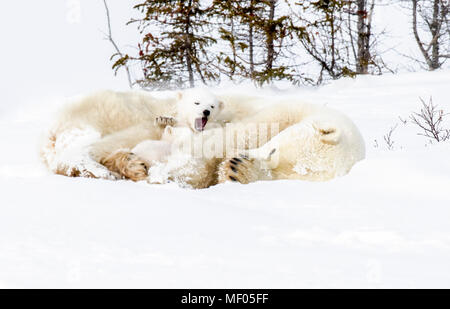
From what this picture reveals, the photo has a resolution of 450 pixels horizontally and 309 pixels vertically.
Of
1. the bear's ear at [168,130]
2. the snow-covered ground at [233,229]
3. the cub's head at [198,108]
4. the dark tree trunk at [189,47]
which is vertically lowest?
the snow-covered ground at [233,229]

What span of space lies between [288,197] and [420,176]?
2.26 feet

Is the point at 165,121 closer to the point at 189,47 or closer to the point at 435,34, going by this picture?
the point at 189,47

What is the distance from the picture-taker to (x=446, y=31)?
14.2m

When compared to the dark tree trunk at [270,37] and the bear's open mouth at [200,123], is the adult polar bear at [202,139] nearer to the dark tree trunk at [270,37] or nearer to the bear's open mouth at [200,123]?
the bear's open mouth at [200,123]

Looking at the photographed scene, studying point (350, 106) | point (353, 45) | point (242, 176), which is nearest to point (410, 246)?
point (242, 176)

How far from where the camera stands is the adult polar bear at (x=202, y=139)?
2.20m

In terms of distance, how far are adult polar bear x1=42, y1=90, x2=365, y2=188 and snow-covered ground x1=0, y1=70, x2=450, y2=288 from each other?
0.08 m

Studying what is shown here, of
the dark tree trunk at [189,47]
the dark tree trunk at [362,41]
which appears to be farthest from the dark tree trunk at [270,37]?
the dark tree trunk at [362,41]

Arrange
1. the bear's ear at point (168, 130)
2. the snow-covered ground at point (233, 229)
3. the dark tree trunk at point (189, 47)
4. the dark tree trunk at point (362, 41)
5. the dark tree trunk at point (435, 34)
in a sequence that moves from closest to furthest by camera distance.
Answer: the snow-covered ground at point (233, 229)
the bear's ear at point (168, 130)
the dark tree trunk at point (189, 47)
the dark tree trunk at point (362, 41)
the dark tree trunk at point (435, 34)

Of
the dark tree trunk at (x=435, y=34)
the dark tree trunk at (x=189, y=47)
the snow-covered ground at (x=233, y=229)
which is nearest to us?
→ the snow-covered ground at (x=233, y=229)

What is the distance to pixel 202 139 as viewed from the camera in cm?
225

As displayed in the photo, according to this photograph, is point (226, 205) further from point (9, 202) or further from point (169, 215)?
point (9, 202)

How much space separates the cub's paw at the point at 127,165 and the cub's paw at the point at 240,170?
344 mm

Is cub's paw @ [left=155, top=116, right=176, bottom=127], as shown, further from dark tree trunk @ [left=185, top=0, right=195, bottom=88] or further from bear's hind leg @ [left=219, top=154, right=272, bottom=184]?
dark tree trunk @ [left=185, top=0, right=195, bottom=88]
